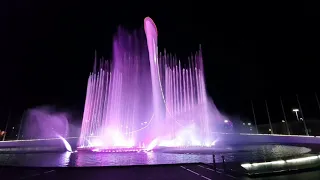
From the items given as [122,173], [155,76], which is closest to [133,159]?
[122,173]

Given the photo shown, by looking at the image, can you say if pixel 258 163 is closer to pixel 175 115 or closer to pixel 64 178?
pixel 64 178

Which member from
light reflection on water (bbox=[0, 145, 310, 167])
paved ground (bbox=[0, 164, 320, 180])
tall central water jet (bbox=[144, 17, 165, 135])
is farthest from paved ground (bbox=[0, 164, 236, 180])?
tall central water jet (bbox=[144, 17, 165, 135])

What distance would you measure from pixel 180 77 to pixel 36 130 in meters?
49.9

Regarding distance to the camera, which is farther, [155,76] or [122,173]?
[155,76]

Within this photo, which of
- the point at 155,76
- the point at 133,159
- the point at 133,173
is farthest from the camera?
the point at 155,76

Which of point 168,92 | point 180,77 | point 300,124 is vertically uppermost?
point 180,77

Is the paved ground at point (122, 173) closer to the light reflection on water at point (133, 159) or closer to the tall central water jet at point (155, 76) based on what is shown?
the light reflection on water at point (133, 159)

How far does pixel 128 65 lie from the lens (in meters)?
32.7

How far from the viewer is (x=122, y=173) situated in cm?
1003

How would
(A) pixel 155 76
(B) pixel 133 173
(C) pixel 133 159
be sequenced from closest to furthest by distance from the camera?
(B) pixel 133 173 → (C) pixel 133 159 → (A) pixel 155 76

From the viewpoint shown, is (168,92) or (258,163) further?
(168,92)

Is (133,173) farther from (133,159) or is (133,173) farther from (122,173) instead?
(133,159)

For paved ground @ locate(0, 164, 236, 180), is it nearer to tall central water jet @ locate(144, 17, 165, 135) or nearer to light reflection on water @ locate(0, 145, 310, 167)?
light reflection on water @ locate(0, 145, 310, 167)

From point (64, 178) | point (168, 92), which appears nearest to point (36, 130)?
point (168, 92)
